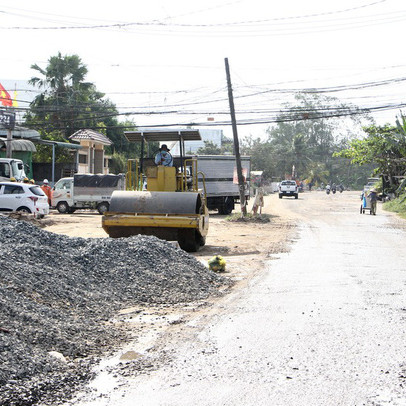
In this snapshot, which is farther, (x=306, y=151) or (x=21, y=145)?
(x=306, y=151)

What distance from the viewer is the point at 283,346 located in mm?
6242

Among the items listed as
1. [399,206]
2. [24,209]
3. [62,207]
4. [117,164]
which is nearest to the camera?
[24,209]

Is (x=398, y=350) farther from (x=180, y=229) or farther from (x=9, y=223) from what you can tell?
(x=180, y=229)

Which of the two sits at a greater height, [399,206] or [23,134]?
[23,134]

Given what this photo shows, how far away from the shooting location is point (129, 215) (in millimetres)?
14570

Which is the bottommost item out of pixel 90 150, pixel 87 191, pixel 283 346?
pixel 283 346

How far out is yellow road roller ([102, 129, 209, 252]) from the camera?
47.2 feet

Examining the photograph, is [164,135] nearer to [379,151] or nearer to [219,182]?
[219,182]

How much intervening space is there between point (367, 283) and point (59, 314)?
5.57 metres

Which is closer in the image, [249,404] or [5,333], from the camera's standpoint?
[249,404]

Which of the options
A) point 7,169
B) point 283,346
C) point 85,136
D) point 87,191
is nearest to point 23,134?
point 85,136

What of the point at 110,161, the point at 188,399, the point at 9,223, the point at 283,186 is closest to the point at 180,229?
the point at 9,223

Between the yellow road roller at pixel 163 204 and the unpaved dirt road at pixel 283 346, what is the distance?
2654mm

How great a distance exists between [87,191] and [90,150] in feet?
61.1
